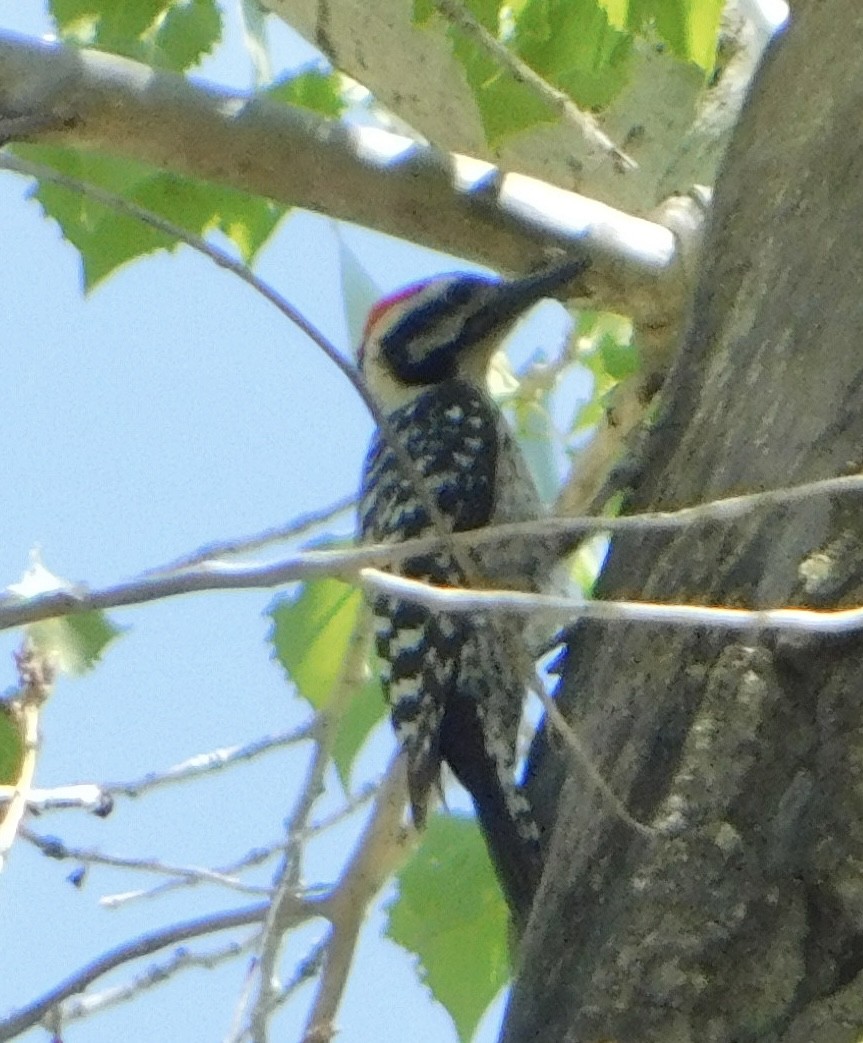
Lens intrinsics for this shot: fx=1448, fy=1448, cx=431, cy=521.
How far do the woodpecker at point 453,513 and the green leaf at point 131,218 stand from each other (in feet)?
1.26

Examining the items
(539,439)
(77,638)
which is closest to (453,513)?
(539,439)

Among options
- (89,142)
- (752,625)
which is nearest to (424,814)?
(89,142)

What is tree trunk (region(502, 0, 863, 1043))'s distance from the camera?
1.17m

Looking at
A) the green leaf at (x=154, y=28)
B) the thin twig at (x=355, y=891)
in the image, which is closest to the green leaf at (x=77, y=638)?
the thin twig at (x=355, y=891)

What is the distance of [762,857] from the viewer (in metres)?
1.19

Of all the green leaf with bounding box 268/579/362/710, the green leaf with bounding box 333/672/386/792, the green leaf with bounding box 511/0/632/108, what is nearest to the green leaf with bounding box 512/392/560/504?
the green leaf with bounding box 333/672/386/792

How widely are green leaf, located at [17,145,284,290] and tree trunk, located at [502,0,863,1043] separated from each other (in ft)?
2.18

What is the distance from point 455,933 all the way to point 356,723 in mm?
503

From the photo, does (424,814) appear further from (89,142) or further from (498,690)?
(89,142)

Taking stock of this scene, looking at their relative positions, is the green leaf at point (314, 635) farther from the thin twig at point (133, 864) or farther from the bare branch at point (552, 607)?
the bare branch at point (552, 607)

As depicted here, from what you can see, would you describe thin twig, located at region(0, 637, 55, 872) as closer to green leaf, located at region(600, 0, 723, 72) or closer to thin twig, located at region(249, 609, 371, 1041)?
thin twig, located at region(249, 609, 371, 1041)

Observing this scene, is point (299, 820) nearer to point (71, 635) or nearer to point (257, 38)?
point (71, 635)

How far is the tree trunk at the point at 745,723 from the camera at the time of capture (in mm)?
1168

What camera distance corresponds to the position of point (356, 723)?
7.56ft
